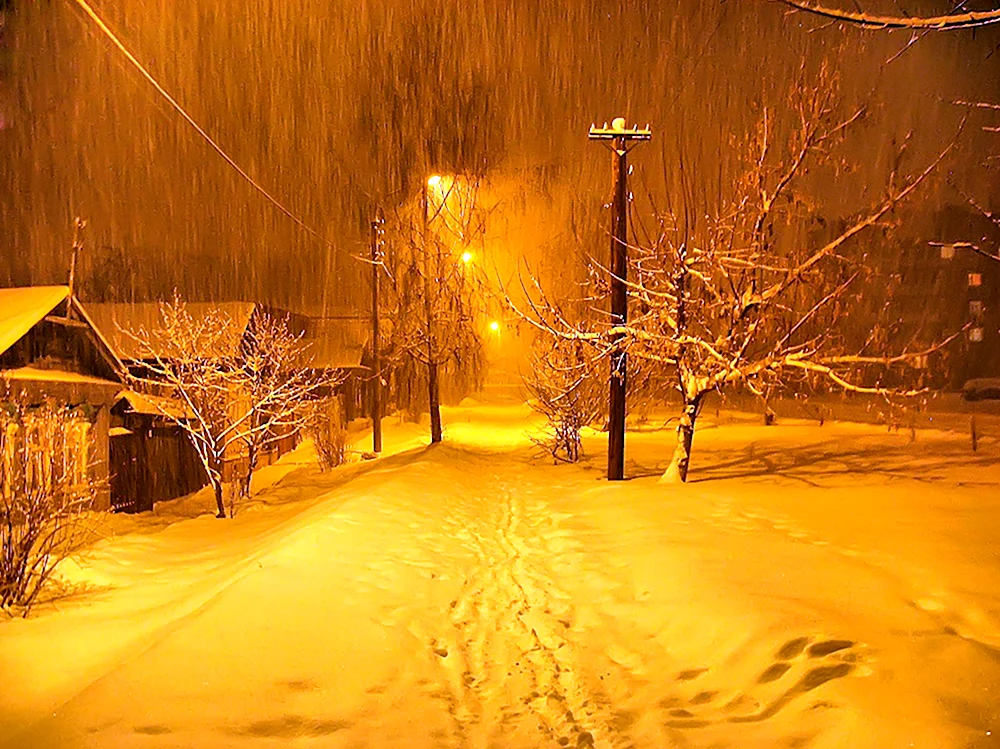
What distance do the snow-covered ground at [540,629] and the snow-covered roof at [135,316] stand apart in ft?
65.1

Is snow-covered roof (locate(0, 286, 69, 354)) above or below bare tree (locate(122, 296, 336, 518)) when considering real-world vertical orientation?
above

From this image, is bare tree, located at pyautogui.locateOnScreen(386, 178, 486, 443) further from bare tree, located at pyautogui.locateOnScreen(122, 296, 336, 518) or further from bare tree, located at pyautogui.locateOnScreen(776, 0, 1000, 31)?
bare tree, located at pyautogui.locateOnScreen(776, 0, 1000, 31)

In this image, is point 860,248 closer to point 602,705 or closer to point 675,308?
point 675,308

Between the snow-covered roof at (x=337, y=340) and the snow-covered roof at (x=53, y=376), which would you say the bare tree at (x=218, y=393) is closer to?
the snow-covered roof at (x=53, y=376)

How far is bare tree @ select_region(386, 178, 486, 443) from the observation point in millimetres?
25031

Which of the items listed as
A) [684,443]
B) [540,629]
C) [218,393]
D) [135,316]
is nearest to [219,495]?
[218,393]

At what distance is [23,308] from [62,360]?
1454 millimetres

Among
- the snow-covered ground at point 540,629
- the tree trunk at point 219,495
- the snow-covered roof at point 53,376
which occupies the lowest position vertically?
the tree trunk at point 219,495

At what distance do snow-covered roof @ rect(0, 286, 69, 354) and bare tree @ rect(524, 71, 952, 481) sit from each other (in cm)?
1117

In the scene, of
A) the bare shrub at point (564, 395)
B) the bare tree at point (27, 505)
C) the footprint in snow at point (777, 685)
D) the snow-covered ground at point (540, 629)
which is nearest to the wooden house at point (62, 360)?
the snow-covered ground at point (540, 629)

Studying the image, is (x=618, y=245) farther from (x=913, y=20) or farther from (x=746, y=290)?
(x=913, y=20)

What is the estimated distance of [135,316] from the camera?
3653 cm

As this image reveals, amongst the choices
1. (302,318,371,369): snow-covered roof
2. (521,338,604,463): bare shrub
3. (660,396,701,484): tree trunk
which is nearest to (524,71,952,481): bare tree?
(660,396,701,484): tree trunk

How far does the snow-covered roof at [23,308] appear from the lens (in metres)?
15.4
